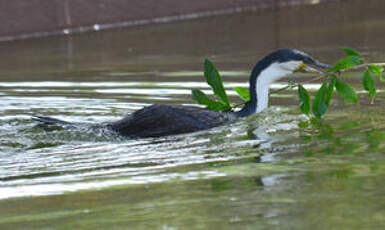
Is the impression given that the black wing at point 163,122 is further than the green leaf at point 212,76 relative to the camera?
No

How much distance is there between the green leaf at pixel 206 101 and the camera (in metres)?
7.77

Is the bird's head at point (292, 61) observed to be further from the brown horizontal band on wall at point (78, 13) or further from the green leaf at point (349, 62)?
the brown horizontal band on wall at point (78, 13)

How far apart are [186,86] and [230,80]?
1.73ft

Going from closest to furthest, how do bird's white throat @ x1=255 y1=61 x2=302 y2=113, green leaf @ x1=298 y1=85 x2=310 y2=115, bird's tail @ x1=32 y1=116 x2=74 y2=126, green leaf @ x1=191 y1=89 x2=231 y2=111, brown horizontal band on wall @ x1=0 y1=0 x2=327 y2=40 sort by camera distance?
green leaf @ x1=298 y1=85 x2=310 y2=115
bird's tail @ x1=32 y1=116 x2=74 y2=126
green leaf @ x1=191 y1=89 x2=231 y2=111
bird's white throat @ x1=255 y1=61 x2=302 y2=113
brown horizontal band on wall @ x1=0 y1=0 x2=327 y2=40

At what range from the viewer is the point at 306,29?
1407 centimetres

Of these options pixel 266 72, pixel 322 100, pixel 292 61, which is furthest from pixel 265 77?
pixel 322 100

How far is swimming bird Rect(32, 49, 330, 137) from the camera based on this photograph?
24.2 feet

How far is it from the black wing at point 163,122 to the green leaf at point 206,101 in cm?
23

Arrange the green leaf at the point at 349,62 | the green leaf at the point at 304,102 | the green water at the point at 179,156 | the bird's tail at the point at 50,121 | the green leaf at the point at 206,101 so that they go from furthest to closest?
the green leaf at the point at 206,101 < the bird's tail at the point at 50,121 < the green leaf at the point at 304,102 < the green leaf at the point at 349,62 < the green water at the point at 179,156

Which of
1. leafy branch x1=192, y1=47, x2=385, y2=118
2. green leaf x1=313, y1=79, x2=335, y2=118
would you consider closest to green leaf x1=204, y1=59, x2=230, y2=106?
leafy branch x1=192, y1=47, x2=385, y2=118

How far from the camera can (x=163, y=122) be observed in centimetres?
737

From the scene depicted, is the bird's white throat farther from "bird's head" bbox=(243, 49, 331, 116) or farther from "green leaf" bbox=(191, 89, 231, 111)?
"green leaf" bbox=(191, 89, 231, 111)

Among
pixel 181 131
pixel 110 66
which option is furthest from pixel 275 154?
pixel 110 66

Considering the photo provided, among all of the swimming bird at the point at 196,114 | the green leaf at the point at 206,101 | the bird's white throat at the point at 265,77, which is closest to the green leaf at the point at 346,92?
the swimming bird at the point at 196,114
